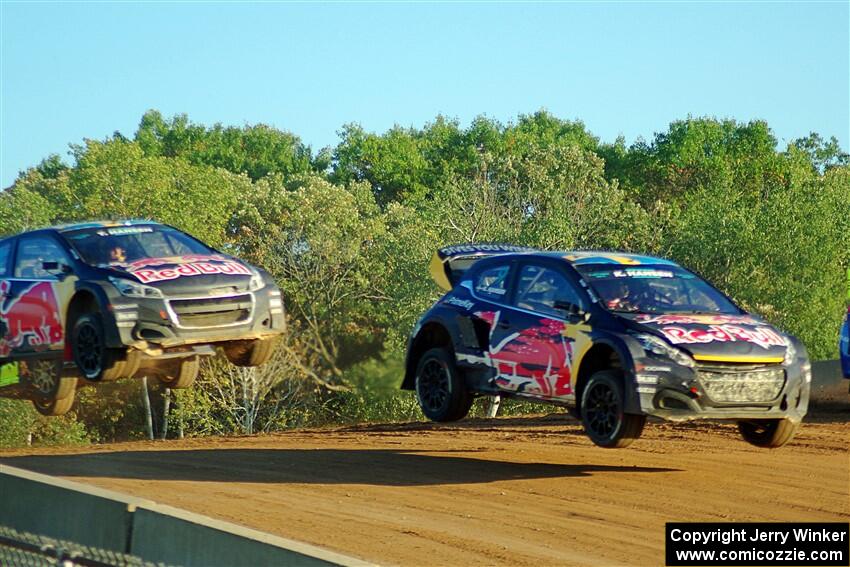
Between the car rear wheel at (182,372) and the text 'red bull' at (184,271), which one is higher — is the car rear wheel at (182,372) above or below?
below

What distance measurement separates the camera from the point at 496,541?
10195 mm

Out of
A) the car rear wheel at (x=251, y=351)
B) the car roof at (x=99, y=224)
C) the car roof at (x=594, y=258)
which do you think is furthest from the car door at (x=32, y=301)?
the car roof at (x=594, y=258)

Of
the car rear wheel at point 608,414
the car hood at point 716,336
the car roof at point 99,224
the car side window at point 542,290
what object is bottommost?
the car rear wheel at point 608,414

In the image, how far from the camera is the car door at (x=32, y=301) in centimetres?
1280

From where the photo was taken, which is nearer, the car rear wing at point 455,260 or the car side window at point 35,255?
the car side window at point 35,255

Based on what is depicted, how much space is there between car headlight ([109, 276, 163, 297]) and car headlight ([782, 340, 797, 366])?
565 centimetres

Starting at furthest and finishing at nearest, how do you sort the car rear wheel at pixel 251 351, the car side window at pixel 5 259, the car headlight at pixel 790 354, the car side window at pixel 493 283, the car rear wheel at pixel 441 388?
the car side window at pixel 5 259 < the car rear wheel at pixel 441 388 < the car side window at pixel 493 283 < the car rear wheel at pixel 251 351 < the car headlight at pixel 790 354

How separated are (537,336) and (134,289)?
3.74 m

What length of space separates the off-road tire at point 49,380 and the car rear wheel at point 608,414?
5034 mm

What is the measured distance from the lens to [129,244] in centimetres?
1302

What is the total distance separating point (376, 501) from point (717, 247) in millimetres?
28662

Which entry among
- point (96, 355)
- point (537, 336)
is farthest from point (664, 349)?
point (96, 355)

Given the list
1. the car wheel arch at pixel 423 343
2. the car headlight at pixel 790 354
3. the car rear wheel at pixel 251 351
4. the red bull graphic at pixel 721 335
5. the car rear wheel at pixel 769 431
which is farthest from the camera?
the car wheel arch at pixel 423 343

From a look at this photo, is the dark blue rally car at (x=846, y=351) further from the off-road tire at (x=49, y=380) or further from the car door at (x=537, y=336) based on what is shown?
the off-road tire at (x=49, y=380)
